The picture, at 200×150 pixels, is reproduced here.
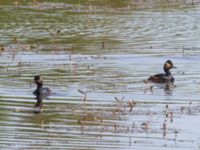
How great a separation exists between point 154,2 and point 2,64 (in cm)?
1544

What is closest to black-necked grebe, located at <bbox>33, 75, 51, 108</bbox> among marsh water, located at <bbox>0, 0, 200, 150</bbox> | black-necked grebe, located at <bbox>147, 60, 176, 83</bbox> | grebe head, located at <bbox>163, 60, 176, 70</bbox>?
marsh water, located at <bbox>0, 0, 200, 150</bbox>

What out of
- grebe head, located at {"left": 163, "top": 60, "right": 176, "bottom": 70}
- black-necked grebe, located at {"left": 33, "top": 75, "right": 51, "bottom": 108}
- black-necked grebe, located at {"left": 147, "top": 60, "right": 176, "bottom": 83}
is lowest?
black-necked grebe, located at {"left": 33, "top": 75, "right": 51, "bottom": 108}

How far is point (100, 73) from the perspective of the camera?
72.8 feet

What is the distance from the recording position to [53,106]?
1812 cm

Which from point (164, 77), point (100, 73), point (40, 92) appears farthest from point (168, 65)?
point (40, 92)

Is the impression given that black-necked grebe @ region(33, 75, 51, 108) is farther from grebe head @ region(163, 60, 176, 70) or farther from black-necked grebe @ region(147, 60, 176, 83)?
grebe head @ region(163, 60, 176, 70)

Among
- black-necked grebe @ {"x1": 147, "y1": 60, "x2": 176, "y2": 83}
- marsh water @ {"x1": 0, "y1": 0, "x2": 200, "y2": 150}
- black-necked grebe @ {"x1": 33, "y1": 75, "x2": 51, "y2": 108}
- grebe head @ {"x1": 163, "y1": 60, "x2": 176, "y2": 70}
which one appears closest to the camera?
marsh water @ {"x1": 0, "y1": 0, "x2": 200, "y2": 150}

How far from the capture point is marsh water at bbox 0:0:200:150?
15.3 metres

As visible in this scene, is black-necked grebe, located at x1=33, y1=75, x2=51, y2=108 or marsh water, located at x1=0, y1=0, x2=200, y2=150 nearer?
marsh water, located at x1=0, y1=0, x2=200, y2=150

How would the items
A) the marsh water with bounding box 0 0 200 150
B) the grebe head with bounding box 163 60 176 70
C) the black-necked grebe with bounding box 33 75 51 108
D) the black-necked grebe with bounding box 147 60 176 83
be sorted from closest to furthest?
1. the marsh water with bounding box 0 0 200 150
2. the black-necked grebe with bounding box 33 75 51 108
3. the black-necked grebe with bounding box 147 60 176 83
4. the grebe head with bounding box 163 60 176 70

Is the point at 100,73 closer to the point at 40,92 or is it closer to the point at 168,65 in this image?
the point at 168,65

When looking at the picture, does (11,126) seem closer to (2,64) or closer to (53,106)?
(53,106)

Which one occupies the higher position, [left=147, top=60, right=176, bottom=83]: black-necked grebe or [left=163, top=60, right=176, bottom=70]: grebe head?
[left=163, top=60, right=176, bottom=70]: grebe head

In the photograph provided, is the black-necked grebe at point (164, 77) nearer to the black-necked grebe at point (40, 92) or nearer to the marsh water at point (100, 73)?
the marsh water at point (100, 73)
